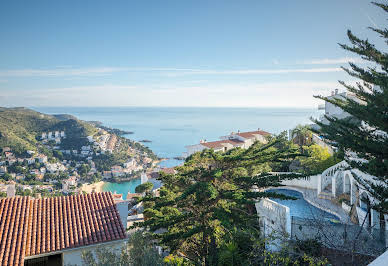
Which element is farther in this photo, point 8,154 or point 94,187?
point 94,187

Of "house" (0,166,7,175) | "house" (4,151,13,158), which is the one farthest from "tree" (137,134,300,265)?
"house" (4,151,13,158)

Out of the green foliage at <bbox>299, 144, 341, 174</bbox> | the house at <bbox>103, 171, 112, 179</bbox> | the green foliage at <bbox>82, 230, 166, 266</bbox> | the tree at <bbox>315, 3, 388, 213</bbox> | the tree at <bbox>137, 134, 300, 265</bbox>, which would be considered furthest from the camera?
the house at <bbox>103, 171, 112, 179</bbox>

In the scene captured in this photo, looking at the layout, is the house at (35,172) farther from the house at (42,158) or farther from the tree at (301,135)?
the tree at (301,135)

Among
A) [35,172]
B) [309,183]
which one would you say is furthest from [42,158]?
[309,183]

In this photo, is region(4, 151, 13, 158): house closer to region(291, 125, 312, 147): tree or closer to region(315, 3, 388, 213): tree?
region(291, 125, 312, 147): tree

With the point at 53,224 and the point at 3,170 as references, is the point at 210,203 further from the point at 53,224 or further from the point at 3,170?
the point at 3,170

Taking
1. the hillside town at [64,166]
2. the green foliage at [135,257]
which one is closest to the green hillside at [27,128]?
the hillside town at [64,166]

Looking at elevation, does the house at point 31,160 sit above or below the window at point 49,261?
below
